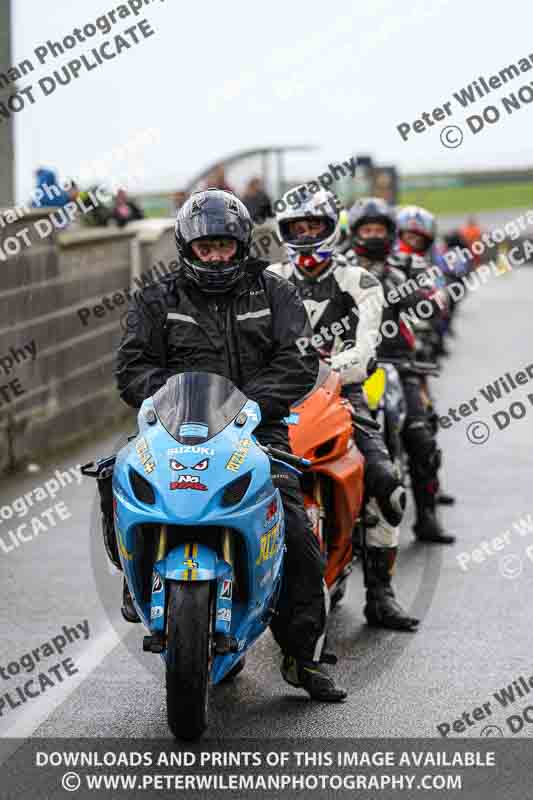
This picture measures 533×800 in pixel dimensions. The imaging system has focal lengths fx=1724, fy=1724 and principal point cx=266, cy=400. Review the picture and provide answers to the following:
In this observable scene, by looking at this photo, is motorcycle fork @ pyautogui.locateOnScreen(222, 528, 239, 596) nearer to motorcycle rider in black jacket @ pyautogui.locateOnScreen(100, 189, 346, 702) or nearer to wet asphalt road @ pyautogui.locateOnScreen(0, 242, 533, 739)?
motorcycle rider in black jacket @ pyautogui.locateOnScreen(100, 189, 346, 702)

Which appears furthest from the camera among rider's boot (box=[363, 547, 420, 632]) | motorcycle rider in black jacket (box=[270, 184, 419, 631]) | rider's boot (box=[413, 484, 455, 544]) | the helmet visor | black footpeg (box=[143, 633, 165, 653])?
rider's boot (box=[413, 484, 455, 544])

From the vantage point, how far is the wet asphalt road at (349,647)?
21.6ft

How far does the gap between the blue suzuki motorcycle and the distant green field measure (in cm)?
8567

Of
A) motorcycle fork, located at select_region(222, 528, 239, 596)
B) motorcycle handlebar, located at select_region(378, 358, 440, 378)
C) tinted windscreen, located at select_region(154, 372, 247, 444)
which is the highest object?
tinted windscreen, located at select_region(154, 372, 247, 444)

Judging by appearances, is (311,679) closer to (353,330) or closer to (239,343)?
(239,343)

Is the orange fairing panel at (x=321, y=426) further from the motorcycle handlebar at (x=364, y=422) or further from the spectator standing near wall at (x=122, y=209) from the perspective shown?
the spectator standing near wall at (x=122, y=209)

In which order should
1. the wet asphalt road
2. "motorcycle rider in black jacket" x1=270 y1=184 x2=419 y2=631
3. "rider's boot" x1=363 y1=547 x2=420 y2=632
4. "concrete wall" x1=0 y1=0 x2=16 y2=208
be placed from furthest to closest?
1. "concrete wall" x1=0 y1=0 x2=16 y2=208
2. "rider's boot" x1=363 y1=547 x2=420 y2=632
3. "motorcycle rider in black jacket" x1=270 y1=184 x2=419 y2=631
4. the wet asphalt road

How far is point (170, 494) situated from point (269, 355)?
1.14 metres

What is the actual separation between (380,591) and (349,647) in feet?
2.02

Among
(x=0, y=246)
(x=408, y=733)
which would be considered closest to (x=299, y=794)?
(x=408, y=733)

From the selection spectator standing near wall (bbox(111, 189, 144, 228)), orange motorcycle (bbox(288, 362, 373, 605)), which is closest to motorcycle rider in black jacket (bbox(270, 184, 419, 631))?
orange motorcycle (bbox(288, 362, 373, 605))

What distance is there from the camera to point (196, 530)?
6012mm

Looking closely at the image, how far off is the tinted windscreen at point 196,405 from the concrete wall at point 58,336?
7093 mm

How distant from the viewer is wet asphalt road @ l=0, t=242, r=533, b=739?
6570 millimetres
